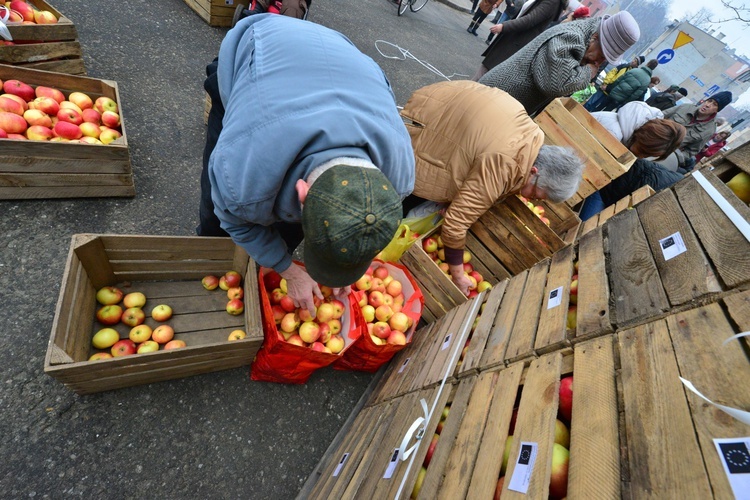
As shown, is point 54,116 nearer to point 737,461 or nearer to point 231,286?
point 231,286

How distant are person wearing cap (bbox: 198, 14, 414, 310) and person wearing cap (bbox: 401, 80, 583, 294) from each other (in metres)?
1.04

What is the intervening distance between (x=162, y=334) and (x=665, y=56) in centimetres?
1625

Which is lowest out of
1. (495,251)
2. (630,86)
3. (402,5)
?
(495,251)

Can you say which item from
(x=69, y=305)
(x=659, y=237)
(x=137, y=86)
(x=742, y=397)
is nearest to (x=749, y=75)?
(x=659, y=237)

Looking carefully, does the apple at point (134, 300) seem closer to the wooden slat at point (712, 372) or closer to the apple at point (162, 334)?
the apple at point (162, 334)

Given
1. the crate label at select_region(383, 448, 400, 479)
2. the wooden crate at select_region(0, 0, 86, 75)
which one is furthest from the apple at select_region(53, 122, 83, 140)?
the crate label at select_region(383, 448, 400, 479)

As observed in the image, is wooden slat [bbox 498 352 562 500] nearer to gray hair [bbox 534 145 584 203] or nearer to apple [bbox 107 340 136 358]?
gray hair [bbox 534 145 584 203]

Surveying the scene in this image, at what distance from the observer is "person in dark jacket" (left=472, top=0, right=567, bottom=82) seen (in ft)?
15.8

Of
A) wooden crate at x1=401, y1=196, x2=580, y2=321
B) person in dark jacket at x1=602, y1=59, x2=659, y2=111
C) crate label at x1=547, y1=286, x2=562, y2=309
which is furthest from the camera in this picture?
person in dark jacket at x1=602, y1=59, x2=659, y2=111

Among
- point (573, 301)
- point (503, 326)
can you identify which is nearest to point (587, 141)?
point (573, 301)

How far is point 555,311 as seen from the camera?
1.57m

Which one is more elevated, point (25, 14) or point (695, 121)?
point (695, 121)

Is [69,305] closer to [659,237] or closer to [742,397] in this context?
[742,397]

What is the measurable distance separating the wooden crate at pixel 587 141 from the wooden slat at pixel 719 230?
97.8 inches
